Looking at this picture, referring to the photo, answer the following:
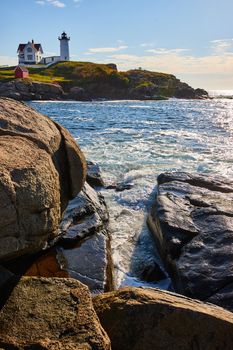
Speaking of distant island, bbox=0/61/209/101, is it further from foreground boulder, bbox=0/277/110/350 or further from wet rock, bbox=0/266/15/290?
foreground boulder, bbox=0/277/110/350

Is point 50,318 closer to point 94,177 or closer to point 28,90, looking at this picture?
point 94,177

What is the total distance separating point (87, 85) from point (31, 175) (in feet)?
368

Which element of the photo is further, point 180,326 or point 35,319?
point 180,326

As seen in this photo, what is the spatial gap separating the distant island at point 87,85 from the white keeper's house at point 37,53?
756 cm

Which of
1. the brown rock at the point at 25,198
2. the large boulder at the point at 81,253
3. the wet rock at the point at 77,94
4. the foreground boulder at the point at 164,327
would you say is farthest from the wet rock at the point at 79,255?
the wet rock at the point at 77,94

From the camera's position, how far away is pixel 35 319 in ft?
13.2

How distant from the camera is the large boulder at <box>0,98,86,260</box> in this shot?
13.6 feet

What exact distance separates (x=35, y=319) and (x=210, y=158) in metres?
18.1

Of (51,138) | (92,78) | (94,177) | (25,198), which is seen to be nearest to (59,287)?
(25,198)

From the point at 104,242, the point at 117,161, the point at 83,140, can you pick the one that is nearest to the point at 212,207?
the point at 104,242

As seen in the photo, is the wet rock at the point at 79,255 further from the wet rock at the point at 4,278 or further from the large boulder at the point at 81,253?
the wet rock at the point at 4,278

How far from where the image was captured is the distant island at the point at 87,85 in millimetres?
91125

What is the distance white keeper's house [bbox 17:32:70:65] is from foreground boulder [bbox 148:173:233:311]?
447 ft

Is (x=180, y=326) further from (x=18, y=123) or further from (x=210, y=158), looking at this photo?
(x=210, y=158)
